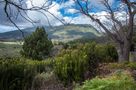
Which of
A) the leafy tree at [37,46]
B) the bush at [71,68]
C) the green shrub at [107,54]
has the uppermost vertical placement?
the bush at [71,68]

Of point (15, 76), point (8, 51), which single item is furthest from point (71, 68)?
point (8, 51)

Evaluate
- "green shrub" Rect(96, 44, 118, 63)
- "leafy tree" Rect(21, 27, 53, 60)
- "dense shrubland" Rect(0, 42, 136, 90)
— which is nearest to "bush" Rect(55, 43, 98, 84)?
"dense shrubland" Rect(0, 42, 136, 90)

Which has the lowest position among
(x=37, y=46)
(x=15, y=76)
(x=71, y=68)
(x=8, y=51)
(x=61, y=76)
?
(x=37, y=46)

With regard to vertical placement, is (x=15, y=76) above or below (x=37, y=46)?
above

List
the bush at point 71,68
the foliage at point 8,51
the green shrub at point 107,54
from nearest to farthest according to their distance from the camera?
the bush at point 71,68
the foliage at point 8,51
the green shrub at point 107,54

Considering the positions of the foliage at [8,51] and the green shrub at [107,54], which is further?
the green shrub at [107,54]

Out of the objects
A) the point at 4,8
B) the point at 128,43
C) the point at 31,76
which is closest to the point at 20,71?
the point at 31,76

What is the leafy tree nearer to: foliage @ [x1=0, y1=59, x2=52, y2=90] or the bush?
Answer: the bush

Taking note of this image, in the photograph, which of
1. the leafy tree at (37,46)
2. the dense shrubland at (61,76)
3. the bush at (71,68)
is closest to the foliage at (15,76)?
the dense shrubland at (61,76)

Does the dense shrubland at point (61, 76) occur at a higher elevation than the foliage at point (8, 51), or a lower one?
higher

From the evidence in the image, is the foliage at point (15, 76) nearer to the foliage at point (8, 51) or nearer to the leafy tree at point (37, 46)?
the foliage at point (8, 51)

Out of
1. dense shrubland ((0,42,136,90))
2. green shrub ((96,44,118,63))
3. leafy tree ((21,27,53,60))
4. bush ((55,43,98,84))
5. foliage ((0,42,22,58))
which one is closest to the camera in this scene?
dense shrubland ((0,42,136,90))

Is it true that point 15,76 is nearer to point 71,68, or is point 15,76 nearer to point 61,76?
point 61,76

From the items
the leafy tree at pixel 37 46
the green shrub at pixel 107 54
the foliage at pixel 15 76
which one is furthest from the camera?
the leafy tree at pixel 37 46
